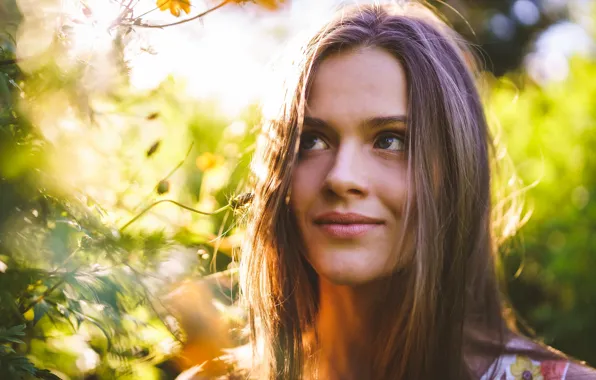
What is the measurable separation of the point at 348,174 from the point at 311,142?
184mm

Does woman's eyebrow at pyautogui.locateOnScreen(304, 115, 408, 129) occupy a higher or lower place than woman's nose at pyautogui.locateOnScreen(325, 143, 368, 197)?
higher

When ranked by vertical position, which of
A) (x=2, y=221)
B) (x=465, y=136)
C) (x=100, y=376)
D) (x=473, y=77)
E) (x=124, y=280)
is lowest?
(x=100, y=376)

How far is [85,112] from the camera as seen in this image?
3.58 ft

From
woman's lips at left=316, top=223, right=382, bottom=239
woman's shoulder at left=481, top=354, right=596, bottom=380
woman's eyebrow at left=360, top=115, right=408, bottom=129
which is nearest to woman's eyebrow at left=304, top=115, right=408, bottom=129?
woman's eyebrow at left=360, top=115, right=408, bottom=129

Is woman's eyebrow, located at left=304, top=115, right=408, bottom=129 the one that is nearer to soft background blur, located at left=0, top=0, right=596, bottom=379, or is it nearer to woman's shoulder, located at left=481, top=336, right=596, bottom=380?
soft background blur, located at left=0, top=0, right=596, bottom=379

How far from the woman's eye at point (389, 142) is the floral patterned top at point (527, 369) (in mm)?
669

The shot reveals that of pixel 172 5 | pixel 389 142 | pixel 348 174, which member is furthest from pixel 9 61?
pixel 389 142

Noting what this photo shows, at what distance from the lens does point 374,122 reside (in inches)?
60.1

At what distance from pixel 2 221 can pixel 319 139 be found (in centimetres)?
84

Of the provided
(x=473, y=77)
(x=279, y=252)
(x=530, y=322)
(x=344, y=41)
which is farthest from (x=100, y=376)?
(x=530, y=322)

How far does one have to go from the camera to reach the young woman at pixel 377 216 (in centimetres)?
154

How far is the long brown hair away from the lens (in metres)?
1.60

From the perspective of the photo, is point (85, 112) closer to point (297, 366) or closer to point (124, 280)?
point (124, 280)

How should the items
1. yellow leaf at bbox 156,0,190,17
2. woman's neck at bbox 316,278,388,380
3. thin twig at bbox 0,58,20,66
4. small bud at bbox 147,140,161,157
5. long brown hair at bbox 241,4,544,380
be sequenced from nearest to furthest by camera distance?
thin twig at bbox 0,58,20,66, yellow leaf at bbox 156,0,190,17, small bud at bbox 147,140,161,157, long brown hair at bbox 241,4,544,380, woman's neck at bbox 316,278,388,380
